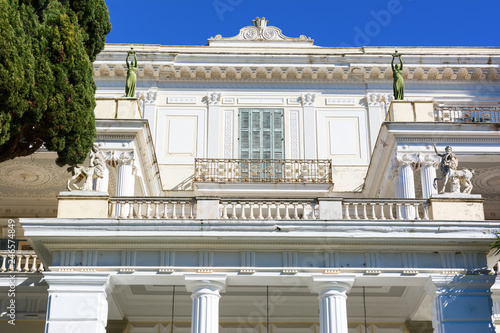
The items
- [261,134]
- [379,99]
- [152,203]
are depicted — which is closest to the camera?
[152,203]

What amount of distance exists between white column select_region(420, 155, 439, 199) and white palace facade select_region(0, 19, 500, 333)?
41 millimetres

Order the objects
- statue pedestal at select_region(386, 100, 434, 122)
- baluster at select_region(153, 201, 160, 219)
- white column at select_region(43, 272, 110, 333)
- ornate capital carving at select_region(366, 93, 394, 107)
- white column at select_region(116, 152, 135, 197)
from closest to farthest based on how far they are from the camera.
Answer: white column at select_region(43, 272, 110, 333)
baluster at select_region(153, 201, 160, 219)
white column at select_region(116, 152, 135, 197)
statue pedestal at select_region(386, 100, 434, 122)
ornate capital carving at select_region(366, 93, 394, 107)

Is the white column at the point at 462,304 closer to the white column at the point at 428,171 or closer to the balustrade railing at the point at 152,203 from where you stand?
the white column at the point at 428,171

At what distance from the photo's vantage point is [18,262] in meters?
21.4

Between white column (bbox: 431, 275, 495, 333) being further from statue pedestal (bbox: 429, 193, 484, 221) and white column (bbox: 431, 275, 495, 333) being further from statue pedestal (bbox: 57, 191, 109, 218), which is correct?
statue pedestal (bbox: 57, 191, 109, 218)

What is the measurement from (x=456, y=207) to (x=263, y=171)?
8808mm

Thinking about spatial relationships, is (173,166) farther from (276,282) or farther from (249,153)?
(276,282)

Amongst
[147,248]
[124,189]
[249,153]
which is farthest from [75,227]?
[249,153]

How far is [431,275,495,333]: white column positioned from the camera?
58.8 ft

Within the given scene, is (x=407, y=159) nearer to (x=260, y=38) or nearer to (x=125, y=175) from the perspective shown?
(x=125, y=175)

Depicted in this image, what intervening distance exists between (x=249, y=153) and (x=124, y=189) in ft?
20.6

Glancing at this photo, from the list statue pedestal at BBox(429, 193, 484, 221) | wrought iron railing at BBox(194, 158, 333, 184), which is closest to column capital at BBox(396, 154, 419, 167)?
statue pedestal at BBox(429, 193, 484, 221)

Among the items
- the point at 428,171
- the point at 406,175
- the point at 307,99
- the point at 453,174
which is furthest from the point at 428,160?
the point at 307,99

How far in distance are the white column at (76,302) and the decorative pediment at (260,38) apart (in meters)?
13.3
